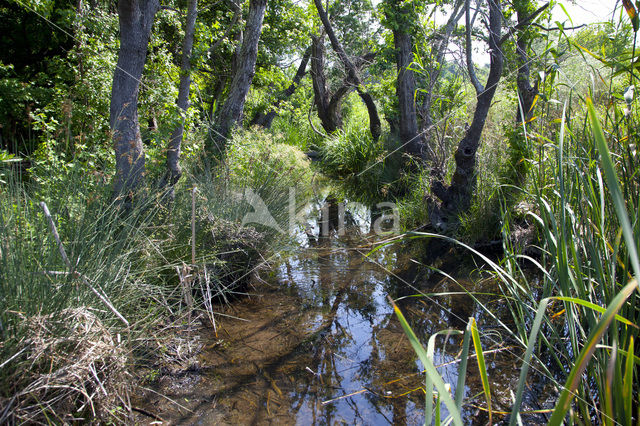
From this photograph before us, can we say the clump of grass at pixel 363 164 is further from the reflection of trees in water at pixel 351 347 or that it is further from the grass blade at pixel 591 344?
the grass blade at pixel 591 344

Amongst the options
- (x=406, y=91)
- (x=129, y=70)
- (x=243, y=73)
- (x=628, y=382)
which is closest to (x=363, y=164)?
(x=406, y=91)

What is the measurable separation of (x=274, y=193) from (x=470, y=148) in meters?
2.30

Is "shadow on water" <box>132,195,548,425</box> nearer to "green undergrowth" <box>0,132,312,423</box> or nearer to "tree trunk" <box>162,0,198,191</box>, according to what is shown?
"green undergrowth" <box>0,132,312,423</box>

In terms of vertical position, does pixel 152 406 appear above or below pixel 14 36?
below

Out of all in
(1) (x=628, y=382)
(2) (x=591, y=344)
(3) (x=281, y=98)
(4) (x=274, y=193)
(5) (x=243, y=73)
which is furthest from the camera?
(3) (x=281, y=98)

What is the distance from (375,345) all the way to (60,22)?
529cm

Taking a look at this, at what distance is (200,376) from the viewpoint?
8.21ft

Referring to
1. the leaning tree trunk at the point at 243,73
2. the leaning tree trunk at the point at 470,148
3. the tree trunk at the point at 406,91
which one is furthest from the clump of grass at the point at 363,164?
the leaning tree trunk at the point at 243,73

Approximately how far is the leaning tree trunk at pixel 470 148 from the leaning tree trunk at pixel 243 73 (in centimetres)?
242

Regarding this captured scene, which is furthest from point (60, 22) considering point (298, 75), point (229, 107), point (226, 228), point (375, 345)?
point (298, 75)

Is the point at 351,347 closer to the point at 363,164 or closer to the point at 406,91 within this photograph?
the point at 406,91

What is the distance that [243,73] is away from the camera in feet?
17.6

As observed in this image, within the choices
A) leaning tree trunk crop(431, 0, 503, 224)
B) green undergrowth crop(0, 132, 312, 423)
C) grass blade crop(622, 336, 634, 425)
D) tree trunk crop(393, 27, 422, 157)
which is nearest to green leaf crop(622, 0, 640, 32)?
grass blade crop(622, 336, 634, 425)

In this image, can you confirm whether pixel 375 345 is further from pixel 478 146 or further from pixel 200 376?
pixel 478 146
